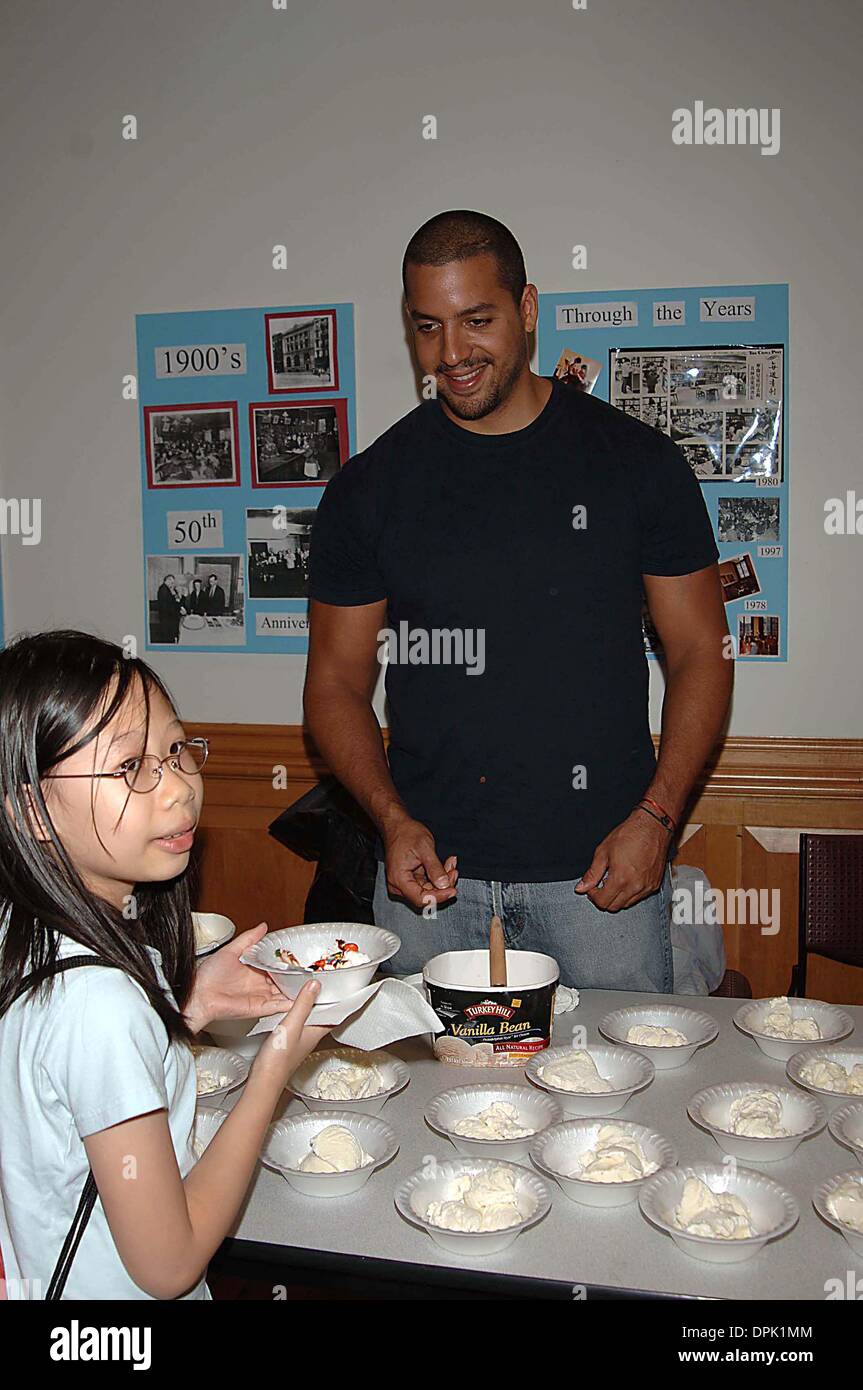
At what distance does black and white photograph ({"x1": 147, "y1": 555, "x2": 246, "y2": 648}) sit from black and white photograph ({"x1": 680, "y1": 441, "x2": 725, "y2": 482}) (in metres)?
1.28

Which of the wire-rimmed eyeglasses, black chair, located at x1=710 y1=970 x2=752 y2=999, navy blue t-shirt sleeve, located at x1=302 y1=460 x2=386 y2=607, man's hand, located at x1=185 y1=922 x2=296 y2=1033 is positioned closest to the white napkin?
man's hand, located at x1=185 y1=922 x2=296 y2=1033

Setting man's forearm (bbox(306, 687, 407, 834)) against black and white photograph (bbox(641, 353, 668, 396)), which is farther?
black and white photograph (bbox(641, 353, 668, 396))

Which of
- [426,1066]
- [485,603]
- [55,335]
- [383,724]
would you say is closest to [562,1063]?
[426,1066]

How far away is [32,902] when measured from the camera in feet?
3.94

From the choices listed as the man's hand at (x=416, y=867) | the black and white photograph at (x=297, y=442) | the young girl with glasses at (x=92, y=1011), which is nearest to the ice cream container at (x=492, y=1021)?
the man's hand at (x=416, y=867)

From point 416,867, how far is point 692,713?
605 mm

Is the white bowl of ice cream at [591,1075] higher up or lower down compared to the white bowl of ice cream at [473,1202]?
higher up

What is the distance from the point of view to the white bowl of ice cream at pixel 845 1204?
125cm

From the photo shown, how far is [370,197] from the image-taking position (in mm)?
3244

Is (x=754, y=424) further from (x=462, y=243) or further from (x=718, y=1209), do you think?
(x=718, y=1209)

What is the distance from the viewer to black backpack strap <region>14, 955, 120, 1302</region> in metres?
1.17

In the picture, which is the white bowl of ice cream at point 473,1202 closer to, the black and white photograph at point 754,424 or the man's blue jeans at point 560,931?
the man's blue jeans at point 560,931

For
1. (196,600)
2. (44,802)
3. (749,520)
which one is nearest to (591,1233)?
(44,802)

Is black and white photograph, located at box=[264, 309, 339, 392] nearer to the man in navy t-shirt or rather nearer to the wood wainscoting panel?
the wood wainscoting panel
